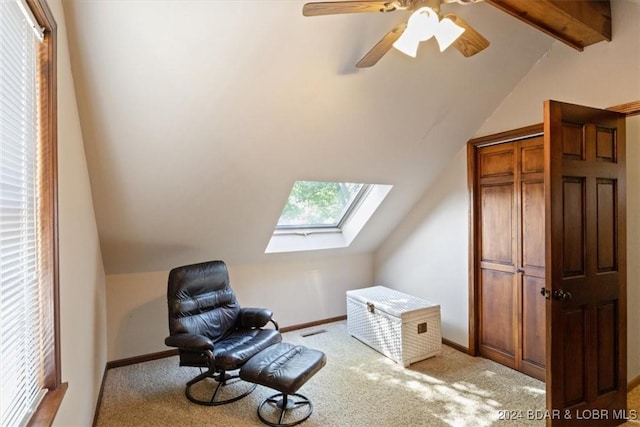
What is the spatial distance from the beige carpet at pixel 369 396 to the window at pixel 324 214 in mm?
1327

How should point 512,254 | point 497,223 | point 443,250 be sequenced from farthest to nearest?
point 443,250 → point 497,223 → point 512,254

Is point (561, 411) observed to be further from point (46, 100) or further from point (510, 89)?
point (46, 100)

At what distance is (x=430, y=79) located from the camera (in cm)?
252

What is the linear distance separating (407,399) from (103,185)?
2.68 m

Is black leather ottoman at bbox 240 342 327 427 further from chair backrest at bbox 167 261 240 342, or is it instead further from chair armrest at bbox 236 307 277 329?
chair backrest at bbox 167 261 240 342

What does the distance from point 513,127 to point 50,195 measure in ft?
10.5

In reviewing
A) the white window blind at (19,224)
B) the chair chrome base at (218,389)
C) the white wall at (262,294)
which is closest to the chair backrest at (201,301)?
the chair chrome base at (218,389)

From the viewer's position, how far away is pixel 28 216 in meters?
1.28

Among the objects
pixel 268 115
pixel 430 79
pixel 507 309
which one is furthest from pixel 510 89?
pixel 268 115

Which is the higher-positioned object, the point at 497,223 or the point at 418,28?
the point at 418,28

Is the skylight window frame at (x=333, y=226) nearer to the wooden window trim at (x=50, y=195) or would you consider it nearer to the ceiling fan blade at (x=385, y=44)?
the ceiling fan blade at (x=385, y=44)

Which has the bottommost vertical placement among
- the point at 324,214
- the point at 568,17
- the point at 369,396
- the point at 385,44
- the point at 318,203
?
the point at 369,396

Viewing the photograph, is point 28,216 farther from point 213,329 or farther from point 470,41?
point 470,41

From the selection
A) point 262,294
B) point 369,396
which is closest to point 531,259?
point 369,396
